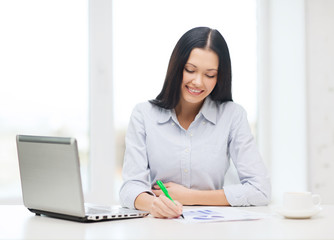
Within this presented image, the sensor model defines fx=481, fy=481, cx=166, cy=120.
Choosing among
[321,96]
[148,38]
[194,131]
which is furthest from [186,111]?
[321,96]

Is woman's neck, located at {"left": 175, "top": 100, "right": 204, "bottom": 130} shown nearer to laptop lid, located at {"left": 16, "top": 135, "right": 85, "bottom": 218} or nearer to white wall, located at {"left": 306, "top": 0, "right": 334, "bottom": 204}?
laptop lid, located at {"left": 16, "top": 135, "right": 85, "bottom": 218}

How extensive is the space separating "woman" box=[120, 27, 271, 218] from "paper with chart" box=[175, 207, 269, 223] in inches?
16.3

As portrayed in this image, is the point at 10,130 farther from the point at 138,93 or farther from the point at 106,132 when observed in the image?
the point at 138,93

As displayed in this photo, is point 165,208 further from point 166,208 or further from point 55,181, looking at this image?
point 55,181

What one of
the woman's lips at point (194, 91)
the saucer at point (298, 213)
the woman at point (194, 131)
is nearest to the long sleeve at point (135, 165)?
the woman at point (194, 131)

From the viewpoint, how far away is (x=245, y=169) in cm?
204

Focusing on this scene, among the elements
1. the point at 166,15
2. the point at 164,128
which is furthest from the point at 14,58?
the point at 164,128

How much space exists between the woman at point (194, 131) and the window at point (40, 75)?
119 cm

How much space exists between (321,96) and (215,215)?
217cm

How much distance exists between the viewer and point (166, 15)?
351 centimetres

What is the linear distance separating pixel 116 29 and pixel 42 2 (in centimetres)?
53

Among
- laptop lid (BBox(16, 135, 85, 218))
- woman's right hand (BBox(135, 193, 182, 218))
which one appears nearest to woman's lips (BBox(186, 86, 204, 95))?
woman's right hand (BBox(135, 193, 182, 218))

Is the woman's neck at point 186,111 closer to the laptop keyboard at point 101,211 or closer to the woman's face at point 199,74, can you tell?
the woman's face at point 199,74

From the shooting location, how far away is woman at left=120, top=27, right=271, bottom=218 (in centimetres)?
206
